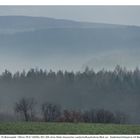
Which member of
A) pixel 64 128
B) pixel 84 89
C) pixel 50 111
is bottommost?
pixel 64 128

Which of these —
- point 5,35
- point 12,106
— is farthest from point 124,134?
point 5,35

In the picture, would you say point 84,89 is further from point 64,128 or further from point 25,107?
point 25,107

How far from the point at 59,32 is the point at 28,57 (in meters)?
0.23

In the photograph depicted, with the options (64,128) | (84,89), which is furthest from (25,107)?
(84,89)

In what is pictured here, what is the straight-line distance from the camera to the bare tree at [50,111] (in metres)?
3.64

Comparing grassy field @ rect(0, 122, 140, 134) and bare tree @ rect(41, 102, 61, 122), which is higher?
bare tree @ rect(41, 102, 61, 122)

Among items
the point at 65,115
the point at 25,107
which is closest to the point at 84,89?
the point at 65,115

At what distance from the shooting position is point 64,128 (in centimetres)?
362

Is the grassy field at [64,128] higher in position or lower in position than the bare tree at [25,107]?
lower

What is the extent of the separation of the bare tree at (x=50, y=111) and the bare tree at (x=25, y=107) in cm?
6

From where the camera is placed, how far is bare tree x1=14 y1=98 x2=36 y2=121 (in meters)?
3.63

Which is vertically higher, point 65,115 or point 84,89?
point 84,89

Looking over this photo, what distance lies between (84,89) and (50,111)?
23 centimetres

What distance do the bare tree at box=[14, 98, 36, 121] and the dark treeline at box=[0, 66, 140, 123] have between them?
26 mm
